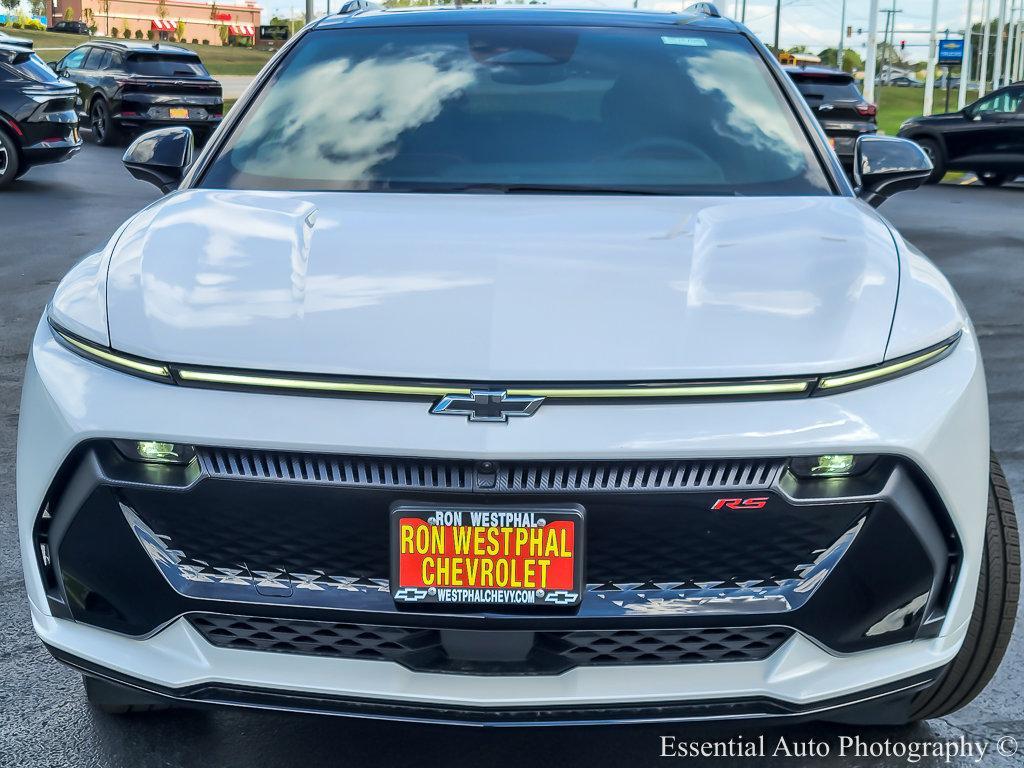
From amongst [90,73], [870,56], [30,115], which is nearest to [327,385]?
[30,115]

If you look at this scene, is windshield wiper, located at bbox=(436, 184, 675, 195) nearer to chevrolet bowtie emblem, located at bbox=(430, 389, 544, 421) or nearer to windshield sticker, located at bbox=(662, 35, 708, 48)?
windshield sticker, located at bbox=(662, 35, 708, 48)

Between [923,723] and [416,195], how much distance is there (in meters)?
1.68

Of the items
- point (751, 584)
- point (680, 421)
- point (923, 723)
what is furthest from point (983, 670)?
point (680, 421)

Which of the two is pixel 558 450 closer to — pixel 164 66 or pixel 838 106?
pixel 838 106

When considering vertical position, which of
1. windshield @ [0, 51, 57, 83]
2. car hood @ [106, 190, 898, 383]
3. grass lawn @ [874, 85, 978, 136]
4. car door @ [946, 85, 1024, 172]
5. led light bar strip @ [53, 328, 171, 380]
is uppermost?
car hood @ [106, 190, 898, 383]

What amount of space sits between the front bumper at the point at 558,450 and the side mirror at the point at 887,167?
4.85 ft

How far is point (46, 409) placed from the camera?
2377 mm

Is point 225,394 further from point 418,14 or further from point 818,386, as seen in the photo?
point 418,14

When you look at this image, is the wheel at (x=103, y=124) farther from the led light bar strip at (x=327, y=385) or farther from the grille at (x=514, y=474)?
the grille at (x=514, y=474)

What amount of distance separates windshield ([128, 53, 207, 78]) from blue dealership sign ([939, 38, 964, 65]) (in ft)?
97.4

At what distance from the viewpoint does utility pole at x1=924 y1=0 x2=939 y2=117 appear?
42.3 m

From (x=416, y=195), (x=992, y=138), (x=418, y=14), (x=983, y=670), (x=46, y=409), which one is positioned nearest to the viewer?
(x=46, y=409)

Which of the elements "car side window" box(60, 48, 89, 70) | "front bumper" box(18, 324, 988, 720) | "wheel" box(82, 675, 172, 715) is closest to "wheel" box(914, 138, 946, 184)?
"car side window" box(60, 48, 89, 70)

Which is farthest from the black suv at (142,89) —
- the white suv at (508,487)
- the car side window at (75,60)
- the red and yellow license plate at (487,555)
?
the red and yellow license plate at (487,555)
